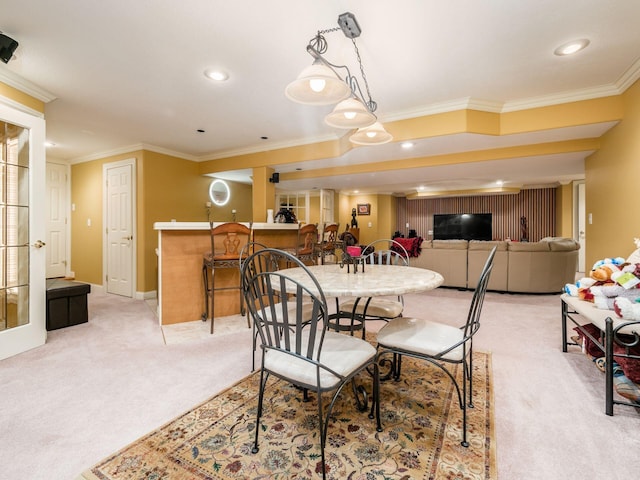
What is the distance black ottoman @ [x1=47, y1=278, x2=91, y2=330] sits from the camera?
3092 mm

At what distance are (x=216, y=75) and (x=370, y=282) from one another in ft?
7.45

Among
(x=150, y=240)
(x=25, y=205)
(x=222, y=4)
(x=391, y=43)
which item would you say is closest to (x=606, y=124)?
(x=391, y=43)

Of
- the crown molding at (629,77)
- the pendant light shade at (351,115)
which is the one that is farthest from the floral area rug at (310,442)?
the crown molding at (629,77)

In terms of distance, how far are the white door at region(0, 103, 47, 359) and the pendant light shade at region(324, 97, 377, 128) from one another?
259 cm

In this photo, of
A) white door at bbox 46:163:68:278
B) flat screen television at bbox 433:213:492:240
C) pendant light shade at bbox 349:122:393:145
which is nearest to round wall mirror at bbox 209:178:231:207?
white door at bbox 46:163:68:278

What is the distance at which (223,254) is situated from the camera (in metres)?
3.17

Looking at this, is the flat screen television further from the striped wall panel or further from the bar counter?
the bar counter

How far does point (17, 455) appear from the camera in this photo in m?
1.38

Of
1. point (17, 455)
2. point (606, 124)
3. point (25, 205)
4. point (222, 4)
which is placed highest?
point (222, 4)

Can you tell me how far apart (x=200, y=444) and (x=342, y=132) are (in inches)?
146

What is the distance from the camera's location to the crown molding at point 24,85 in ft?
8.30

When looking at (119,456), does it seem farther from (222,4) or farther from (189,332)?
(222,4)

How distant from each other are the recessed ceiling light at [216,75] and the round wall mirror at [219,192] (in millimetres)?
3407

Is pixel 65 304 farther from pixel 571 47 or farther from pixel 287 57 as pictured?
pixel 571 47
